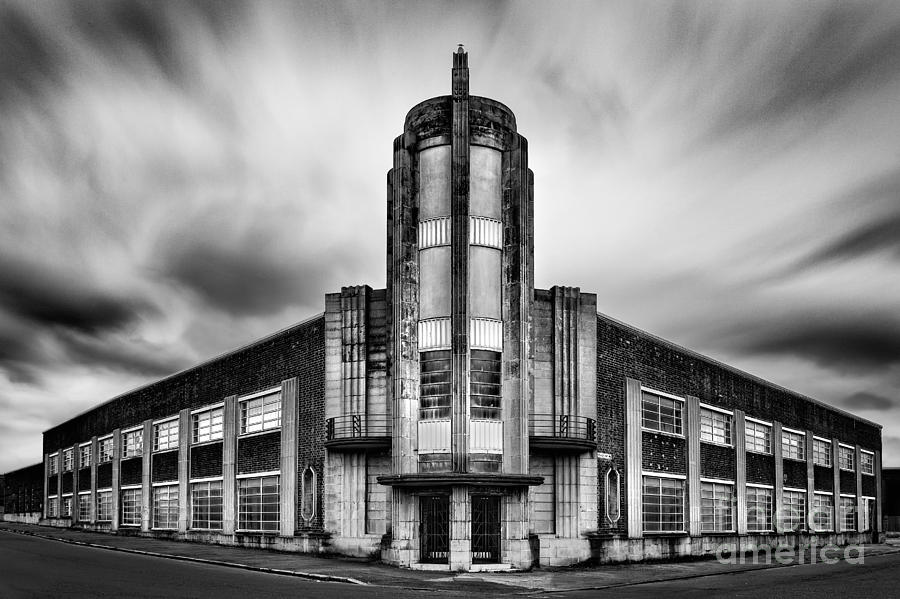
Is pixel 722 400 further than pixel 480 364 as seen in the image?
Yes

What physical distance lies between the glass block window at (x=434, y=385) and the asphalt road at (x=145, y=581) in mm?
7835

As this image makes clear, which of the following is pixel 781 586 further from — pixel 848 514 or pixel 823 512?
pixel 848 514

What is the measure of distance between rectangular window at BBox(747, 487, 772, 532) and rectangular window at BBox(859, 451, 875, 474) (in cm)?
1786

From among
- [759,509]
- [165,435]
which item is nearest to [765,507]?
[759,509]

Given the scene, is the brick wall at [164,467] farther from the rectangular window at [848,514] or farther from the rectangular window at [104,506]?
the rectangular window at [848,514]

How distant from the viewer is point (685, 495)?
4109 cm

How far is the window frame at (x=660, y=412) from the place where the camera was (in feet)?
128

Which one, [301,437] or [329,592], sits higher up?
[301,437]

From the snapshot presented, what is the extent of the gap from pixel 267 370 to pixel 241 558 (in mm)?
10091

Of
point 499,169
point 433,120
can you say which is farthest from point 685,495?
point 433,120

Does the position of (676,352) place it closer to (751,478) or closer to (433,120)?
(751,478)

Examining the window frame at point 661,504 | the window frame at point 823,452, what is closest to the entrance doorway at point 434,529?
the window frame at point 661,504

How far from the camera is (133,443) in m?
55.2

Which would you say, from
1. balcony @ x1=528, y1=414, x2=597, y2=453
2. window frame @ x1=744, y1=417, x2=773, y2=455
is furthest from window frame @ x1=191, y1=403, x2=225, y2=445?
window frame @ x1=744, y1=417, x2=773, y2=455
